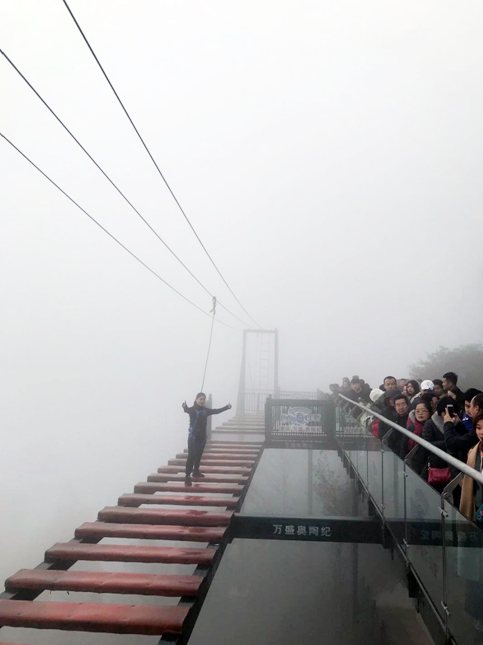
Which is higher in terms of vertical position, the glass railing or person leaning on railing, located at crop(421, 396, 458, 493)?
person leaning on railing, located at crop(421, 396, 458, 493)

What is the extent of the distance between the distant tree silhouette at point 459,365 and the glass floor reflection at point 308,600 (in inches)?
823

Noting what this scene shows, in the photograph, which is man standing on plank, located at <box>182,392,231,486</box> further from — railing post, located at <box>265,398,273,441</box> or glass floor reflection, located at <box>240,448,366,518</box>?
glass floor reflection, located at <box>240,448,366,518</box>

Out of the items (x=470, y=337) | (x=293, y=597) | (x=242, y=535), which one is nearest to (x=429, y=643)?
(x=293, y=597)

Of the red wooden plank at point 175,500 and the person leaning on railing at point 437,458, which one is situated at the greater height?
the person leaning on railing at point 437,458

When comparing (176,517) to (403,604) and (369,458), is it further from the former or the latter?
(403,604)

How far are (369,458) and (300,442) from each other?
8.33 metres

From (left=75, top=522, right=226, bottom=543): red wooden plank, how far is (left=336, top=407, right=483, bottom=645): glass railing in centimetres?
255

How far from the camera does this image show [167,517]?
804 cm

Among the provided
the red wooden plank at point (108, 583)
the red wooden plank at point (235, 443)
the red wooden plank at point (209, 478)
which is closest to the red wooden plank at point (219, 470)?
the red wooden plank at point (209, 478)

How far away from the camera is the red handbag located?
4656mm

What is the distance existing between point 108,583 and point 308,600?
73.3 ft

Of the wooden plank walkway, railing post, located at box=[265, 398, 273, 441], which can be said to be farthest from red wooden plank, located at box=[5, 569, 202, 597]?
railing post, located at box=[265, 398, 273, 441]

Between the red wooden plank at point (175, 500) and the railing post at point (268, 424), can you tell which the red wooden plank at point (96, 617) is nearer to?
the red wooden plank at point (175, 500)

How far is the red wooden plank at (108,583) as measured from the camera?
18.7ft
